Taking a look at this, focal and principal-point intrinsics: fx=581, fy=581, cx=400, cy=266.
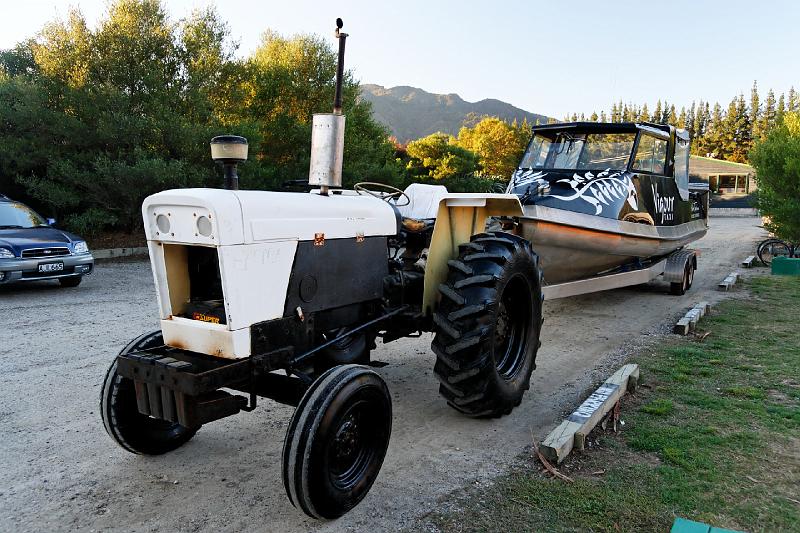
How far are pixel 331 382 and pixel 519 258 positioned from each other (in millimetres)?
1971

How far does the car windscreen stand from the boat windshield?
8.17 m

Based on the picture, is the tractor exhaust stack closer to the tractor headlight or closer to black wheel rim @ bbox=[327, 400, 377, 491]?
black wheel rim @ bbox=[327, 400, 377, 491]

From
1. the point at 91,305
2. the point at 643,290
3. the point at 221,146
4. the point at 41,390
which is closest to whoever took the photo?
the point at 221,146

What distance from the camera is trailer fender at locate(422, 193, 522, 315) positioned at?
13.7 feet

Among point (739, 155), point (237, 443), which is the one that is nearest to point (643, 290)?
point (237, 443)

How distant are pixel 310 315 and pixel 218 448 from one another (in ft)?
3.78

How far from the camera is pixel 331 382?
2834 millimetres

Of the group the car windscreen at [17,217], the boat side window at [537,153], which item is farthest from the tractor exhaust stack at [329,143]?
the car windscreen at [17,217]

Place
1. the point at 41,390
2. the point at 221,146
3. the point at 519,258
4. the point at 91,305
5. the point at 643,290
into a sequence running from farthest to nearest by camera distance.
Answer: the point at 643,290
the point at 91,305
the point at 41,390
the point at 519,258
the point at 221,146

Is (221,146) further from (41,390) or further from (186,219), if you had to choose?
(41,390)

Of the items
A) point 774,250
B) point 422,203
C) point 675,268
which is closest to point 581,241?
point 422,203

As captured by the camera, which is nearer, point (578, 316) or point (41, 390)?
point (41, 390)

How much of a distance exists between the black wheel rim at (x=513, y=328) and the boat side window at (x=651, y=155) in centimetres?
402

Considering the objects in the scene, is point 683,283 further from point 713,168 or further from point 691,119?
point 691,119
